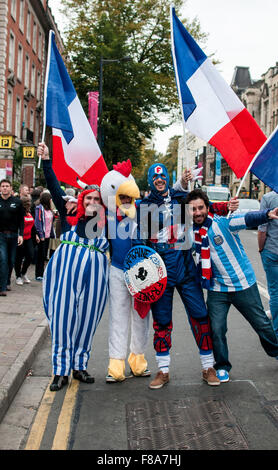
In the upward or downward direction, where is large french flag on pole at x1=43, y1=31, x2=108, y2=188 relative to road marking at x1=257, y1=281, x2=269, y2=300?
upward

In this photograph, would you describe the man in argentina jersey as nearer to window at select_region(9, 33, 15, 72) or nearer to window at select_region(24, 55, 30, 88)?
window at select_region(9, 33, 15, 72)

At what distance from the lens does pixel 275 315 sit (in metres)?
5.41

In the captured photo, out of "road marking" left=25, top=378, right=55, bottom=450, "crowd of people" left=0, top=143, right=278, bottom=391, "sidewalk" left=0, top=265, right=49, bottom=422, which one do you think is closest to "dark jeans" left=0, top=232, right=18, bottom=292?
"sidewalk" left=0, top=265, right=49, bottom=422

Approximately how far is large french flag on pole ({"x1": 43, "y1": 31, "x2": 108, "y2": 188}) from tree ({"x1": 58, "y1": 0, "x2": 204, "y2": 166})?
21900 mm

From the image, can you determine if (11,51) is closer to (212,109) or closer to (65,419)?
(212,109)

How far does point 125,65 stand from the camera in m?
27.4

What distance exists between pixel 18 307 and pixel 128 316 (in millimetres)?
3223

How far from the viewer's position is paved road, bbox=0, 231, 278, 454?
3391 mm

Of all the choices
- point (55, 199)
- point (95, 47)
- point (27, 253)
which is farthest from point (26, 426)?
point (95, 47)

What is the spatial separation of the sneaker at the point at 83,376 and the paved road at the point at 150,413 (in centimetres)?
7

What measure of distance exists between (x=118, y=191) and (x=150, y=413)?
1904 mm

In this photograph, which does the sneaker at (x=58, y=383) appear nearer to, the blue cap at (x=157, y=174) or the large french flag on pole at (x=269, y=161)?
the blue cap at (x=157, y=174)

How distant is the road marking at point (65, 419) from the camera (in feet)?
11.1
